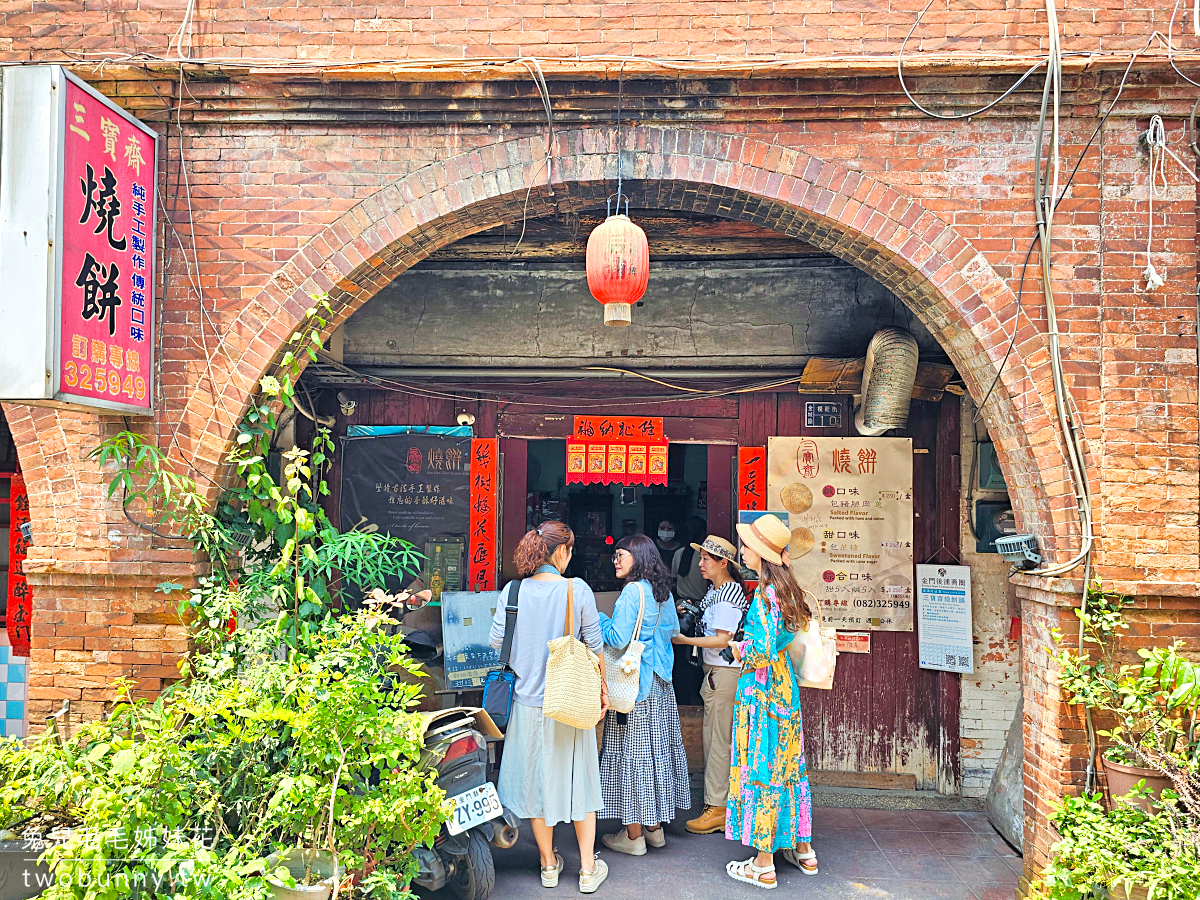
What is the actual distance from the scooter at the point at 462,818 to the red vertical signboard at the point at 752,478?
2.98 metres

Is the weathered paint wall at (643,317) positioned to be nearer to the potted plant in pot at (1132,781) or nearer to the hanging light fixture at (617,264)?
the hanging light fixture at (617,264)

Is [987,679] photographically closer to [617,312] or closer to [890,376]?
[890,376]

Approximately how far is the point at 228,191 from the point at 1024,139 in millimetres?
4527

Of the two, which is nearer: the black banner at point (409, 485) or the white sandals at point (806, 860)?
the white sandals at point (806, 860)

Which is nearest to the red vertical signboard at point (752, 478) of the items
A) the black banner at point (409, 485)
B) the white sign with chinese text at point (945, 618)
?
the white sign with chinese text at point (945, 618)

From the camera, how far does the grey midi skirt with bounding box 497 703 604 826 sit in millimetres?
4789

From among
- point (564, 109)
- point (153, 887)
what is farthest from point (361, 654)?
point (564, 109)

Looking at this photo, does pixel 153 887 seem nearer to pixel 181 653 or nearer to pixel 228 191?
pixel 181 653

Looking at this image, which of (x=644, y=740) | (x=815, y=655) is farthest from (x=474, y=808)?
(x=815, y=655)

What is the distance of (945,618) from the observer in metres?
6.48

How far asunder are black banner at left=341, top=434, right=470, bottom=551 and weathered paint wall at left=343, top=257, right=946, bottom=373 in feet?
2.26

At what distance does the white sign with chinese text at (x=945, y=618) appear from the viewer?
641cm

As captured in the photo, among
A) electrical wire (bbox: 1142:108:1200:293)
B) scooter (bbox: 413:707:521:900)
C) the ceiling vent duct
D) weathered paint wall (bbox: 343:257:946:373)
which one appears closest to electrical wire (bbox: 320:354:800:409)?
weathered paint wall (bbox: 343:257:946:373)

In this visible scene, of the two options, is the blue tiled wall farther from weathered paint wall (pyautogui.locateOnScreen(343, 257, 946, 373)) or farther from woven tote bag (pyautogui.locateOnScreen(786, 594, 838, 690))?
woven tote bag (pyautogui.locateOnScreen(786, 594, 838, 690))
